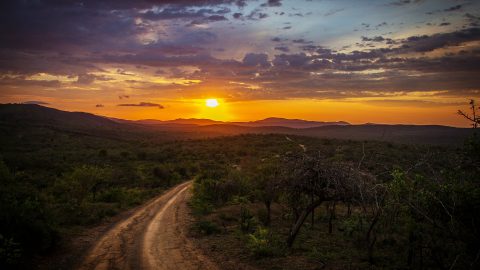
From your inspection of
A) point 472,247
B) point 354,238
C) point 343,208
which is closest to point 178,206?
point 343,208

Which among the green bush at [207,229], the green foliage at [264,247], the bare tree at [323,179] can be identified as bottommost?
the green bush at [207,229]

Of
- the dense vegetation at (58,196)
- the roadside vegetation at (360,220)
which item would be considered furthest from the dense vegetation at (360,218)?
the dense vegetation at (58,196)

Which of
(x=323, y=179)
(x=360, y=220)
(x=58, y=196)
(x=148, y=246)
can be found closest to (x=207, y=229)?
(x=148, y=246)

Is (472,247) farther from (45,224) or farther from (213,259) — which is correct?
(45,224)

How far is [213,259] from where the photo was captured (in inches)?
579

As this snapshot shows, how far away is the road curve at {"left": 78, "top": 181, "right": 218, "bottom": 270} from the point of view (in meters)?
13.9

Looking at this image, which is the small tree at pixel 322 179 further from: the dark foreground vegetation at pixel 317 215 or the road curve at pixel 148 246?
the road curve at pixel 148 246

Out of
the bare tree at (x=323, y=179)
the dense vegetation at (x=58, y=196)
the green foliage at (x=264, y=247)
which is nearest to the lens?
the dense vegetation at (x=58, y=196)

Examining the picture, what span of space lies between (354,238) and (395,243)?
1.94 meters

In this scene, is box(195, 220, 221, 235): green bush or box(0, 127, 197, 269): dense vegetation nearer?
box(0, 127, 197, 269): dense vegetation

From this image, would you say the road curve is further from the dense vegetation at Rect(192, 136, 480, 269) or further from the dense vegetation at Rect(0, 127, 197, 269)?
the dense vegetation at Rect(0, 127, 197, 269)

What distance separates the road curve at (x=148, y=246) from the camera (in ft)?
45.5

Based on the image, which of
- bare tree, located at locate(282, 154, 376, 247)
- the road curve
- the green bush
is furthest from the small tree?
the green bush

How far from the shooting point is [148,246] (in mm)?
16375
